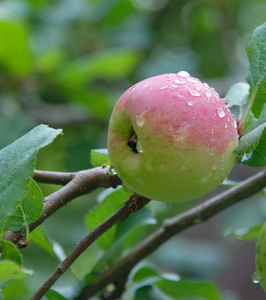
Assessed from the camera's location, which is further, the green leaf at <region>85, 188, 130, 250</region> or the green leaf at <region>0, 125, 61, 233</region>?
the green leaf at <region>85, 188, 130, 250</region>

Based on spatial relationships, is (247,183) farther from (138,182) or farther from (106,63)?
(106,63)

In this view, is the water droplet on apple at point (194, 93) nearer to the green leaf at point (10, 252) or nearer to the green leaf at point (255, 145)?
the green leaf at point (255, 145)

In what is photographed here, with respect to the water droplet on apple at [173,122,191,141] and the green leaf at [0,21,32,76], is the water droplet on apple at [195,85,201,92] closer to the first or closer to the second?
the water droplet on apple at [173,122,191,141]

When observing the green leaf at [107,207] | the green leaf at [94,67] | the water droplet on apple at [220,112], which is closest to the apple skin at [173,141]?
the water droplet on apple at [220,112]

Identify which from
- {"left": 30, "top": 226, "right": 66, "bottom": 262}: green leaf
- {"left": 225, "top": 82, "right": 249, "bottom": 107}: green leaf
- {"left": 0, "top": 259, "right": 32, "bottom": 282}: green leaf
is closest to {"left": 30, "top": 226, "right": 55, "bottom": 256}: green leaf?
{"left": 30, "top": 226, "right": 66, "bottom": 262}: green leaf

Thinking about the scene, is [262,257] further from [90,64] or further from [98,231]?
[90,64]

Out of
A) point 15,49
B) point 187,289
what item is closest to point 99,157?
point 187,289
